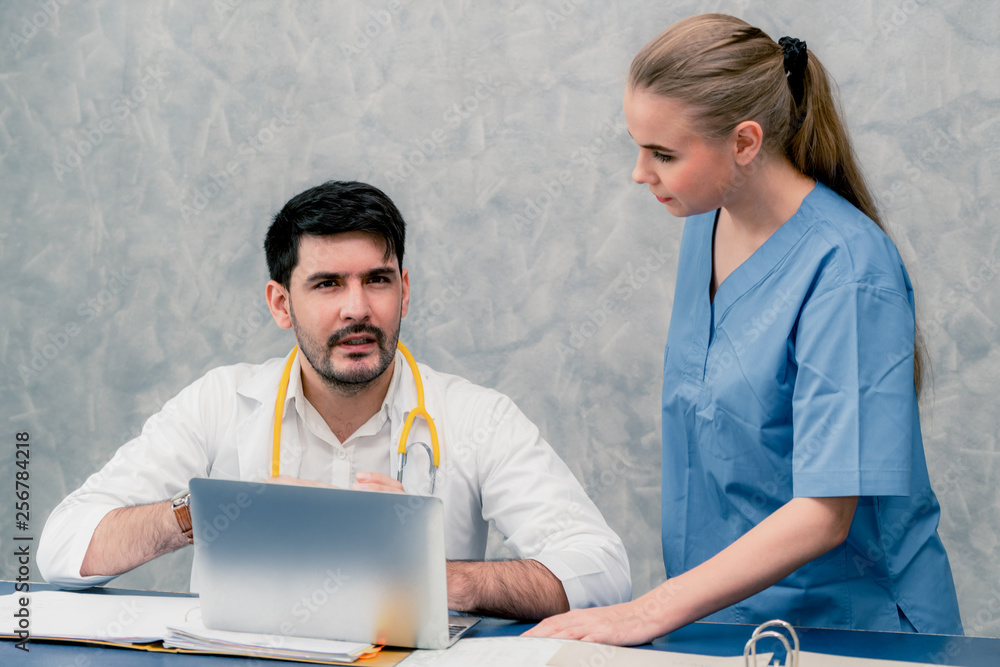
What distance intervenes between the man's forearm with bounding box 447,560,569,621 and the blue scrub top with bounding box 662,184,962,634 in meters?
0.28

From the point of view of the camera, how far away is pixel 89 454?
9.25 feet

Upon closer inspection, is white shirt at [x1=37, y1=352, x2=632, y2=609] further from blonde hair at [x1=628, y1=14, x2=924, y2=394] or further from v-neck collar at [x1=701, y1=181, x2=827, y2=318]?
blonde hair at [x1=628, y1=14, x2=924, y2=394]

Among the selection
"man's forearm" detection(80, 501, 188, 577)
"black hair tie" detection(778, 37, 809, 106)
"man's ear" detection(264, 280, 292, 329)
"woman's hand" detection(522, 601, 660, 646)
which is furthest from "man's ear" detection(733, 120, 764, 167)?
"man's forearm" detection(80, 501, 188, 577)

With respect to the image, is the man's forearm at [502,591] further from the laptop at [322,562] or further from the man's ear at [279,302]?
the man's ear at [279,302]

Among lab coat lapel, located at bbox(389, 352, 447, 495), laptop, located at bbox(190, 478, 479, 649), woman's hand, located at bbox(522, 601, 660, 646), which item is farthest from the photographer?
lab coat lapel, located at bbox(389, 352, 447, 495)

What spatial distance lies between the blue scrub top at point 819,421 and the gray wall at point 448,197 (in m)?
1.04

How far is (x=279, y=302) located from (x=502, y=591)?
79cm

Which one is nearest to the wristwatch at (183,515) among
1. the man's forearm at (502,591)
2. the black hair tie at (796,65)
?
the man's forearm at (502,591)

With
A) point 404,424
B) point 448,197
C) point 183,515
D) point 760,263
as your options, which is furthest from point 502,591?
point 448,197

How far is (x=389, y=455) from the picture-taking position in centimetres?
172

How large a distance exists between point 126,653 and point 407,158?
1.76m

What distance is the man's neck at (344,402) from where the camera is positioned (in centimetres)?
173

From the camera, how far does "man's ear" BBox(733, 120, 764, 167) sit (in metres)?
1.23

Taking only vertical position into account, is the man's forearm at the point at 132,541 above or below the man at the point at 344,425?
below
